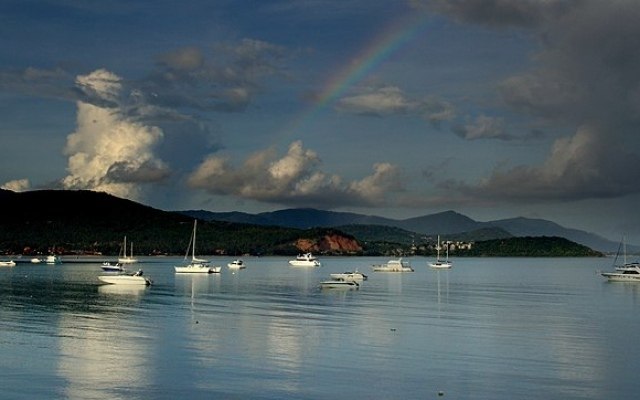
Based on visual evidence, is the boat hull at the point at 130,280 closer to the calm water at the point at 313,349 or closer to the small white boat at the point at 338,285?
the calm water at the point at 313,349

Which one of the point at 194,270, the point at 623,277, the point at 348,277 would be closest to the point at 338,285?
the point at 348,277

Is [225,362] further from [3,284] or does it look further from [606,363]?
[3,284]

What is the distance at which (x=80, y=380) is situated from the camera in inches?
1405

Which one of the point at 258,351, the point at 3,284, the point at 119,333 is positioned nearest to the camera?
the point at 258,351

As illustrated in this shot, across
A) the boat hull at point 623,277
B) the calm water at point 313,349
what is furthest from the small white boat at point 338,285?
the boat hull at point 623,277

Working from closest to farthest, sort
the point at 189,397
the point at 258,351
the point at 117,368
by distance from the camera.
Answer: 1. the point at 189,397
2. the point at 117,368
3. the point at 258,351

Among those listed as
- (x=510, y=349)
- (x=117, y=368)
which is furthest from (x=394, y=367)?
(x=117, y=368)

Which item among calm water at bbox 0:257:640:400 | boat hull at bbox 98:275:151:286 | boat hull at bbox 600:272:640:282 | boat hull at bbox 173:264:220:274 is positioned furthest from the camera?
boat hull at bbox 173:264:220:274

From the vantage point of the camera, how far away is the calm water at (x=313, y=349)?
1372 inches

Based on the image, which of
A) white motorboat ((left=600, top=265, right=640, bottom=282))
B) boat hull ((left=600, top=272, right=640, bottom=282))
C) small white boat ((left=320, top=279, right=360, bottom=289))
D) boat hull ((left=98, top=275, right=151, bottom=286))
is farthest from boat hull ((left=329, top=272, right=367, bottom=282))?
white motorboat ((left=600, top=265, right=640, bottom=282))

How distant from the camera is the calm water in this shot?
34844 millimetres

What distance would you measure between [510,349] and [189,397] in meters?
22.4

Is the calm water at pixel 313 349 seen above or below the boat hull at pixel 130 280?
below

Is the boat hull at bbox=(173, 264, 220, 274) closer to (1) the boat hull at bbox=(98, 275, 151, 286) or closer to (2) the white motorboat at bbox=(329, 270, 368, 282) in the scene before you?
(2) the white motorboat at bbox=(329, 270, 368, 282)
